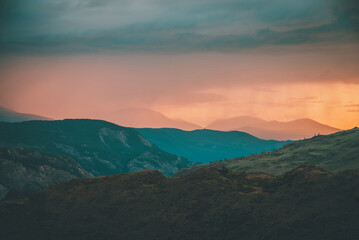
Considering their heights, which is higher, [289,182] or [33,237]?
[289,182]

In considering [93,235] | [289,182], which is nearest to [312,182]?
[289,182]

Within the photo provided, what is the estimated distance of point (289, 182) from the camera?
90.4m

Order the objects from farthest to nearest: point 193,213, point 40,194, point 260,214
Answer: point 40,194 → point 193,213 → point 260,214

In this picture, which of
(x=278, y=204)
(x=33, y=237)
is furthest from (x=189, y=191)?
(x=33, y=237)

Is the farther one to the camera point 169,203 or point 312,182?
point 169,203

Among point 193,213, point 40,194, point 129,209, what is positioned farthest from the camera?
point 40,194

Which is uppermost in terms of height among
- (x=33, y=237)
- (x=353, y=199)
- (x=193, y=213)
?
(x=353, y=199)

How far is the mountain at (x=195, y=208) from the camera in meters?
73.1

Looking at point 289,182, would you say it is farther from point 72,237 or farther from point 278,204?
point 72,237

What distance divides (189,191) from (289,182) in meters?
22.6

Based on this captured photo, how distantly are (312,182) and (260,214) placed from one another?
1402cm

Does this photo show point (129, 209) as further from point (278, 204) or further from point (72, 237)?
point (278, 204)

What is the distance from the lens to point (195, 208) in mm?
87125

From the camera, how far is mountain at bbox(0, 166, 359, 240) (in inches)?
2879
